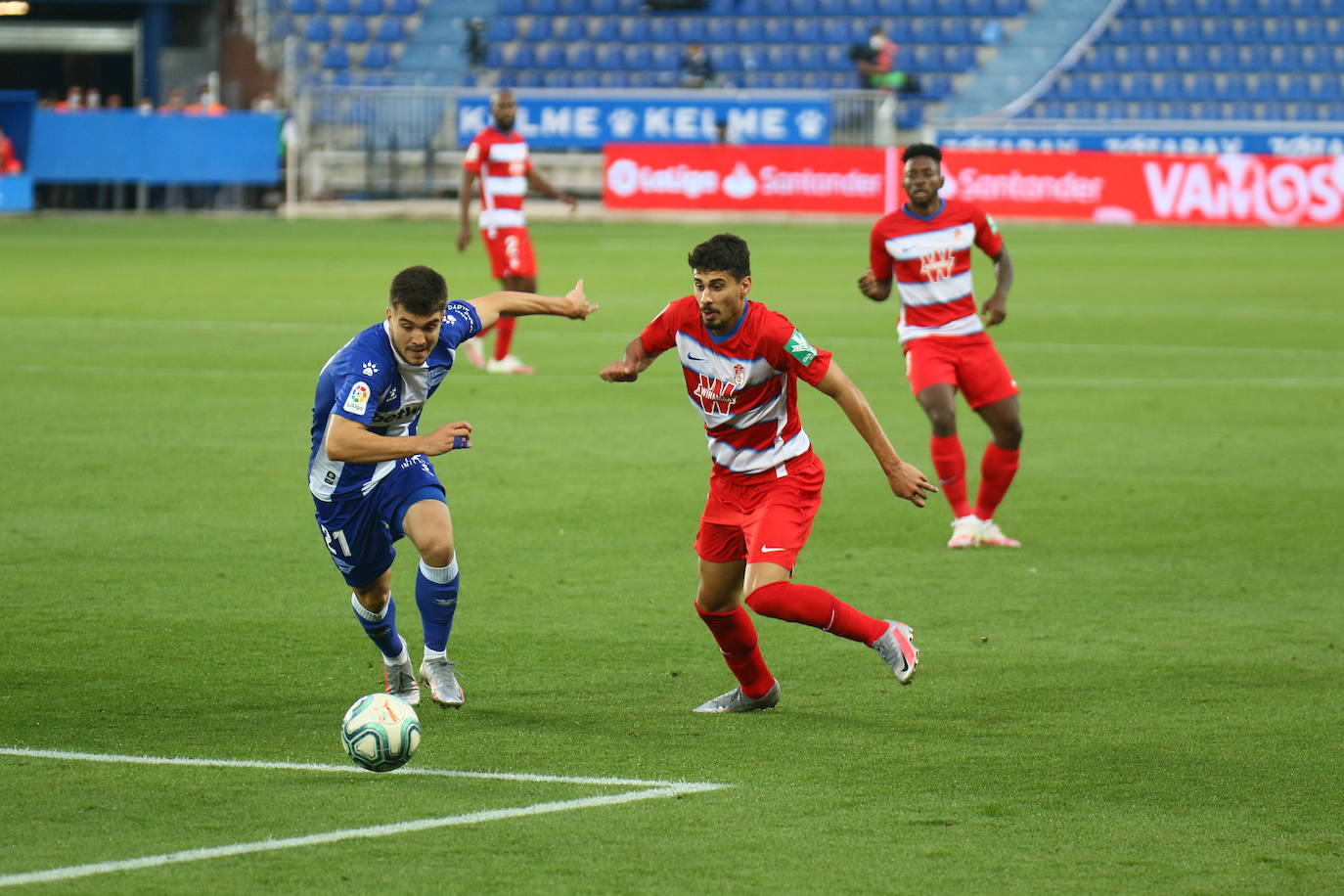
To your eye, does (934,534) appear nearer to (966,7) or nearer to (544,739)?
(544,739)

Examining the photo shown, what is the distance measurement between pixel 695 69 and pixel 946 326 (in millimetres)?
32089

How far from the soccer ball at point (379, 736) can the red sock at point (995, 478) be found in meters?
5.17

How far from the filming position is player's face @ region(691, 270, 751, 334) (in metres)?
6.58

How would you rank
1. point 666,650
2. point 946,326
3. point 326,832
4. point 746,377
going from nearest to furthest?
point 326,832 → point 746,377 → point 666,650 → point 946,326

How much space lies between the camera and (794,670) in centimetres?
757

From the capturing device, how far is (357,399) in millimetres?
6539

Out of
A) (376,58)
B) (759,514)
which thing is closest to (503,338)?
(759,514)

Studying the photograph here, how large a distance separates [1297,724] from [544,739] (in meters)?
2.55

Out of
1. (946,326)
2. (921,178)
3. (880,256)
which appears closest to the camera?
(921,178)

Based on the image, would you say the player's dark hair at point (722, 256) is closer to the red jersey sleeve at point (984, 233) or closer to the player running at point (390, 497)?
the player running at point (390, 497)

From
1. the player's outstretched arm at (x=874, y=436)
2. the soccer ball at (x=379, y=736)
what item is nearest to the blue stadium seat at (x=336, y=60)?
the player's outstretched arm at (x=874, y=436)

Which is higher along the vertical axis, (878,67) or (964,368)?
(878,67)

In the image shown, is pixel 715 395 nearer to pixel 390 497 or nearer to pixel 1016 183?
pixel 390 497

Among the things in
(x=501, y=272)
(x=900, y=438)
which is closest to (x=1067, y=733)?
(x=900, y=438)
